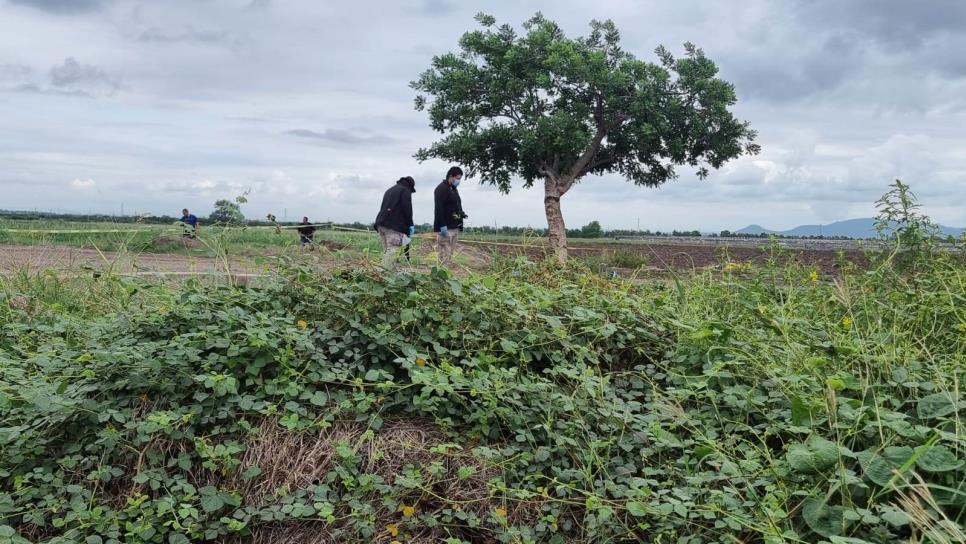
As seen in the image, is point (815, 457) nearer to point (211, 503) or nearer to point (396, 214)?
point (211, 503)

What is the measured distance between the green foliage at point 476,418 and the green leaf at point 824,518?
0.01m

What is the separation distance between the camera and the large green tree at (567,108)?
23062mm

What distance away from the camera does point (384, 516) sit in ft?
9.48

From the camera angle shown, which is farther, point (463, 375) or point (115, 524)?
point (463, 375)

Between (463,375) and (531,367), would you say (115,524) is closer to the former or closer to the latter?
(463,375)

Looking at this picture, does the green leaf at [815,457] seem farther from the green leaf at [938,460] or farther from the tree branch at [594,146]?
the tree branch at [594,146]

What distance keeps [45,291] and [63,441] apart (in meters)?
3.03

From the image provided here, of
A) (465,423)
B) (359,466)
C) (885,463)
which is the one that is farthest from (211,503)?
(885,463)

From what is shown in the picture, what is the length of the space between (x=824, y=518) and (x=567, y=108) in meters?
22.3

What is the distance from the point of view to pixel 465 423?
3275mm

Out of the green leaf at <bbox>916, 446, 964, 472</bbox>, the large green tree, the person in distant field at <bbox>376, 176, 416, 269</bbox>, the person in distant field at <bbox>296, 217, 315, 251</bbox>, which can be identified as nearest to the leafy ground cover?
the green leaf at <bbox>916, 446, 964, 472</bbox>

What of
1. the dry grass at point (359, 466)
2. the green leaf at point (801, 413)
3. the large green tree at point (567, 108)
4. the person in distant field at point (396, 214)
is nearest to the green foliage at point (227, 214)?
the dry grass at point (359, 466)

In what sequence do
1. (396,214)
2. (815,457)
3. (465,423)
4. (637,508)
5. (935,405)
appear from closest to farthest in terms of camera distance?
(815,457) → (637,508) → (935,405) → (465,423) → (396,214)

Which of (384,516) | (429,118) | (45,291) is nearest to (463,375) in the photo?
(384,516)
